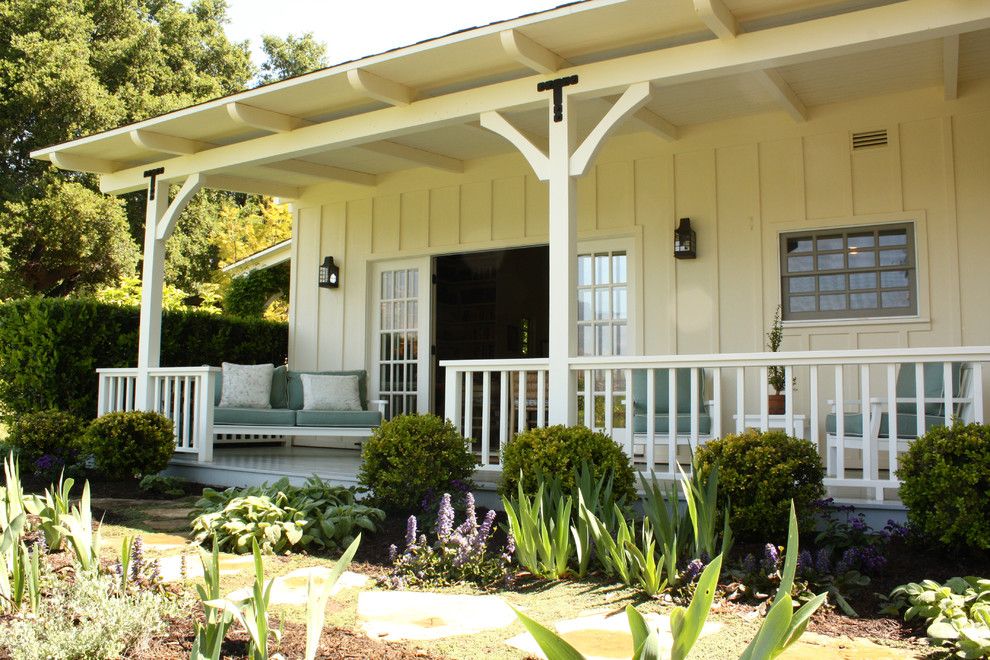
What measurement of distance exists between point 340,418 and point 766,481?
4781mm

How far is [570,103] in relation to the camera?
17.5ft

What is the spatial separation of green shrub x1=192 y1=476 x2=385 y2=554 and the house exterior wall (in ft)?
10.0

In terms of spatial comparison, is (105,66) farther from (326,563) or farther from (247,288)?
(326,563)

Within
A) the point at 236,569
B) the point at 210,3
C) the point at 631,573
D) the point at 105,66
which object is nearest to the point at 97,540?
the point at 236,569

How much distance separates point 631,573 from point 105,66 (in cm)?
1959

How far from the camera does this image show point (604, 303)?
734cm

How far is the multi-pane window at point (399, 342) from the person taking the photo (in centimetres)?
862

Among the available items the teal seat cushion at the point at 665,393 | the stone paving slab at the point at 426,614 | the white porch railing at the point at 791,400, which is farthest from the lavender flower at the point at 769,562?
the teal seat cushion at the point at 665,393

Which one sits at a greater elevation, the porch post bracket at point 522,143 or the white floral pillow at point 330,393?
the porch post bracket at point 522,143

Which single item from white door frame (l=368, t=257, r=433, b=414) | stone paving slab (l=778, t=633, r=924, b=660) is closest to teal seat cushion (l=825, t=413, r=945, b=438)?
stone paving slab (l=778, t=633, r=924, b=660)

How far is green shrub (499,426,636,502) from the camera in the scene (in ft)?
14.6

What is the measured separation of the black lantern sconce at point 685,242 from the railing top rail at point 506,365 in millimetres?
1979

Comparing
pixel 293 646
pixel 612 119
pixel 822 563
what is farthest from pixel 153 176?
pixel 822 563

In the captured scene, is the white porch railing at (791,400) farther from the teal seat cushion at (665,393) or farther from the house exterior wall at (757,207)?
the house exterior wall at (757,207)
